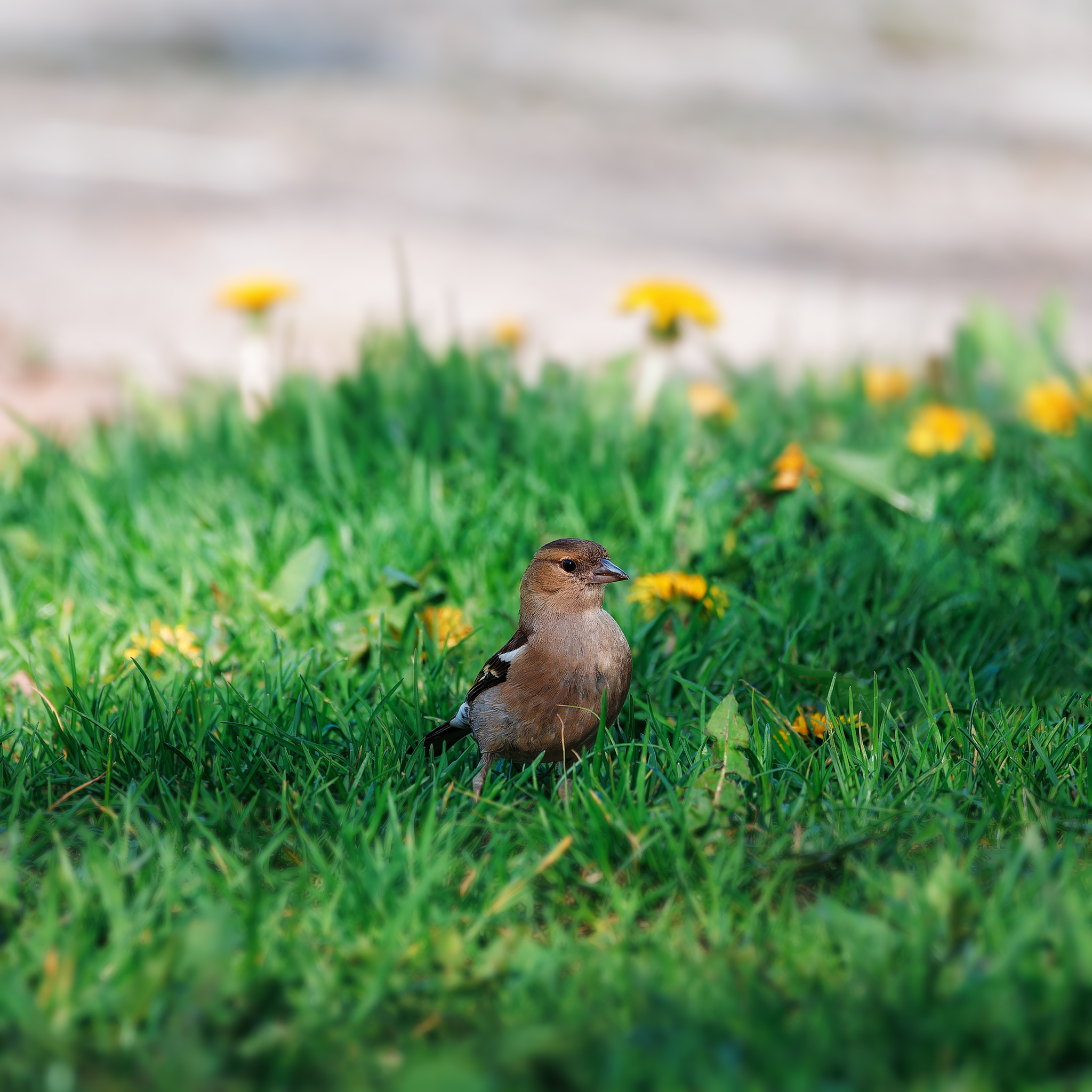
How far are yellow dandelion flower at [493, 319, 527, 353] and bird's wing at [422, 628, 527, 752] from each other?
2.93m

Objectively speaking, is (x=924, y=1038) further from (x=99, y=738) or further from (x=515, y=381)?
(x=515, y=381)

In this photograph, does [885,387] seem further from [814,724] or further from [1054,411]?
[814,724]

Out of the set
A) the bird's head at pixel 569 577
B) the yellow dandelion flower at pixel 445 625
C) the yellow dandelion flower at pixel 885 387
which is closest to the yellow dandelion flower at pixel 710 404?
the yellow dandelion flower at pixel 885 387

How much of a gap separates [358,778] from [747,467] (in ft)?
7.08

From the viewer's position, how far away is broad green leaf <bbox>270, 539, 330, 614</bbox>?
Answer: 10.6 ft

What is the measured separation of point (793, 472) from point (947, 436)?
101 cm

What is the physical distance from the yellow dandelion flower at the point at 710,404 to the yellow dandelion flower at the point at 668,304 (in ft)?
1.31

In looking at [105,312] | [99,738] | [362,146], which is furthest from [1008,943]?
[362,146]

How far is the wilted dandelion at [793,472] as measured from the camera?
370 cm

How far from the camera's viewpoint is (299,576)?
3242 mm

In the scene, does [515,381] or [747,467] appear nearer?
[747,467]

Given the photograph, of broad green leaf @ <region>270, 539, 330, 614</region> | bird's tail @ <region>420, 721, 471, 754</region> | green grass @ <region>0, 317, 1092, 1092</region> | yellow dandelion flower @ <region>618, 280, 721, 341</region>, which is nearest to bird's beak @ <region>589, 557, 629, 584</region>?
green grass @ <region>0, 317, 1092, 1092</region>

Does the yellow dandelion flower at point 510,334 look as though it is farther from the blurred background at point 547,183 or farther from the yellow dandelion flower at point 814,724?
the yellow dandelion flower at point 814,724

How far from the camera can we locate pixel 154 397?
5.39 meters
